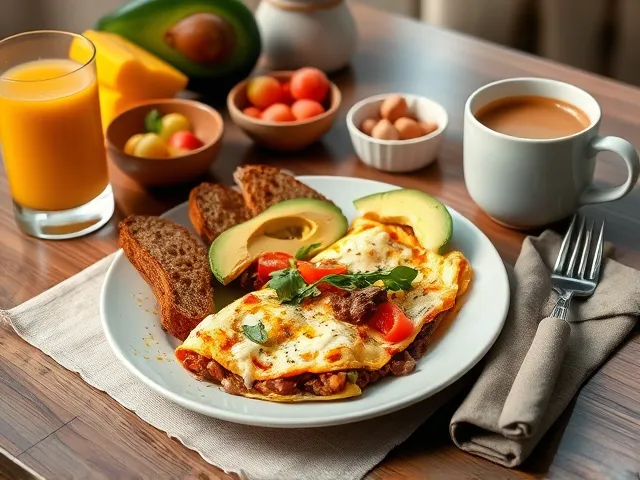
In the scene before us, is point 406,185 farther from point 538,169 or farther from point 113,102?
point 113,102

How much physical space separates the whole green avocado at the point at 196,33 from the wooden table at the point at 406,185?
0.84ft

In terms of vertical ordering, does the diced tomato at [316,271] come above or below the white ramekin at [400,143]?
above

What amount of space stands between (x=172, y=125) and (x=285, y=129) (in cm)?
31

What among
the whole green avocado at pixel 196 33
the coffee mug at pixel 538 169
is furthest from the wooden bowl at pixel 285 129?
the coffee mug at pixel 538 169

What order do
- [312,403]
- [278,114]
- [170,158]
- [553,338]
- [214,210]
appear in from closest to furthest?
[312,403], [553,338], [214,210], [170,158], [278,114]

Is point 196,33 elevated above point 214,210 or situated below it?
above

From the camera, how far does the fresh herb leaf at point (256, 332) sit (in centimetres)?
166

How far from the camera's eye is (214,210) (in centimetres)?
216

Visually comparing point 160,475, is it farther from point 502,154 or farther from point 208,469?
point 502,154

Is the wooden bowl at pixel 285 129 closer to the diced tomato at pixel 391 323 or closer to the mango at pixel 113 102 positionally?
the mango at pixel 113 102

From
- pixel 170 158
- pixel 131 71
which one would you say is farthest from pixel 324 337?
pixel 131 71

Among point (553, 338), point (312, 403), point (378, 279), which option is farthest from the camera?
point (378, 279)

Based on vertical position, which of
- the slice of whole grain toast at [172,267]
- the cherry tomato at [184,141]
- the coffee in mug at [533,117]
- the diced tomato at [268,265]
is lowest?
the slice of whole grain toast at [172,267]

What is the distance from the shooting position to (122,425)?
1.67 m
